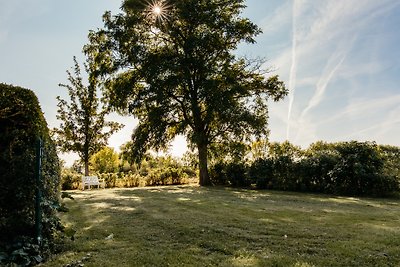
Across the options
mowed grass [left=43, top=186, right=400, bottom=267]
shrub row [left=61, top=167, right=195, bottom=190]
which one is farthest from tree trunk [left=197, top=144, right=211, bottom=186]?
mowed grass [left=43, top=186, right=400, bottom=267]

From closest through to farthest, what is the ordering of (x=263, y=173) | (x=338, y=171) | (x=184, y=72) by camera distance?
(x=338, y=171), (x=263, y=173), (x=184, y=72)

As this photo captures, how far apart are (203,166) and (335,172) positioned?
895 centimetres

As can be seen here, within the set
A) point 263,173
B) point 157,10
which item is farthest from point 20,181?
point 157,10

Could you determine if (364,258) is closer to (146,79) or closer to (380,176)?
(380,176)

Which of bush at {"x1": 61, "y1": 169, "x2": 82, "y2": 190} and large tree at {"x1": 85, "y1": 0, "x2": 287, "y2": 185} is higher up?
large tree at {"x1": 85, "y1": 0, "x2": 287, "y2": 185}

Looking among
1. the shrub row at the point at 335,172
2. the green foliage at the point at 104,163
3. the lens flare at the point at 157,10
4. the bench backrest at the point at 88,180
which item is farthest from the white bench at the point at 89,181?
the green foliage at the point at 104,163

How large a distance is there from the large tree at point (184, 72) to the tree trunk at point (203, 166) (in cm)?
6

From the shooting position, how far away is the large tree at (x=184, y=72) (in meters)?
22.9

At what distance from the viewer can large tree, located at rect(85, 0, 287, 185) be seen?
22.9m

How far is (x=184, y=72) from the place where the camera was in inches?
902

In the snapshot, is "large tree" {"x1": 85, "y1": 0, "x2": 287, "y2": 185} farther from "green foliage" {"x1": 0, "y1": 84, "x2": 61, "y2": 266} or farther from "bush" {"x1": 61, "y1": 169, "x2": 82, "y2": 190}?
"green foliage" {"x1": 0, "y1": 84, "x2": 61, "y2": 266}

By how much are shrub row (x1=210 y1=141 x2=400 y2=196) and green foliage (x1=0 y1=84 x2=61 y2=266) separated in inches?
549

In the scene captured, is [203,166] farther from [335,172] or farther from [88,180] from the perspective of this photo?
[335,172]

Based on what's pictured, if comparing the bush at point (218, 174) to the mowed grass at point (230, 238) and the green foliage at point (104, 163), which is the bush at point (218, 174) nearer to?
the mowed grass at point (230, 238)
